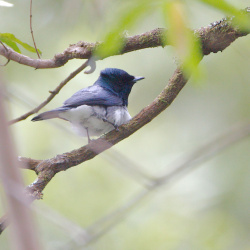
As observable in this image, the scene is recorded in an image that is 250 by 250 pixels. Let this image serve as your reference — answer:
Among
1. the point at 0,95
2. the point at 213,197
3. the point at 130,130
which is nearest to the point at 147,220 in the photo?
the point at 213,197

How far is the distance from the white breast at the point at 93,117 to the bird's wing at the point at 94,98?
0.05 metres

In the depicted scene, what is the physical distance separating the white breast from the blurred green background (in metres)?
1.14

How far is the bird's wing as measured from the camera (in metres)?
3.93

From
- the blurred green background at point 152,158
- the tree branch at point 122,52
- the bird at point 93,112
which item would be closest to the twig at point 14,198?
the tree branch at point 122,52

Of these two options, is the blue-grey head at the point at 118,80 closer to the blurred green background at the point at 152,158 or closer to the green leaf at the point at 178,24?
the blurred green background at the point at 152,158

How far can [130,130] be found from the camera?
116 inches

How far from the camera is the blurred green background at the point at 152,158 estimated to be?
548 cm

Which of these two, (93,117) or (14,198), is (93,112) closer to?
(93,117)

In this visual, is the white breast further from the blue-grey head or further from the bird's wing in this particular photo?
the blue-grey head

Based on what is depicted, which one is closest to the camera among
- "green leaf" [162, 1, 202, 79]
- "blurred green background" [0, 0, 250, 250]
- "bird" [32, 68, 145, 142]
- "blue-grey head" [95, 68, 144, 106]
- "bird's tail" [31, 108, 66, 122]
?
"green leaf" [162, 1, 202, 79]

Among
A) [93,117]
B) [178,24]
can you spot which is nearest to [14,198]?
[178,24]

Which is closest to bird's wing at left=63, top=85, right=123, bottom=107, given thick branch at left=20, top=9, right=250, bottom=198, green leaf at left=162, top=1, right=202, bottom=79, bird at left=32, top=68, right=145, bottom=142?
bird at left=32, top=68, right=145, bottom=142

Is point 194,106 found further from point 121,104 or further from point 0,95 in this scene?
point 0,95

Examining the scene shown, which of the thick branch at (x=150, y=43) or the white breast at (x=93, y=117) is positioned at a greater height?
the thick branch at (x=150, y=43)
